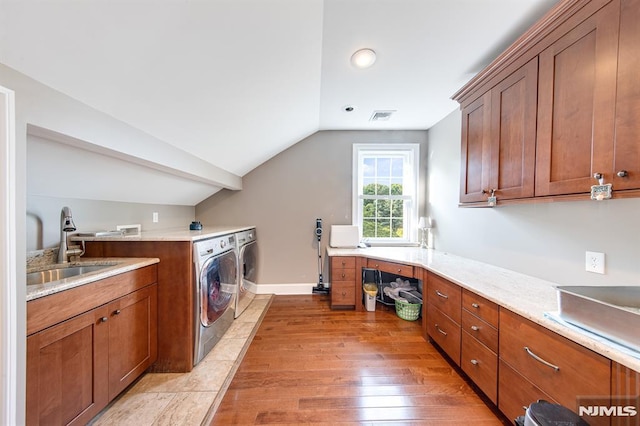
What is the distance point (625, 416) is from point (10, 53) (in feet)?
8.14

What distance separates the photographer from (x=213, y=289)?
192cm

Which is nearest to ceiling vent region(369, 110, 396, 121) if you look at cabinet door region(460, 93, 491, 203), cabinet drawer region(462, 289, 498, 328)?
cabinet door region(460, 93, 491, 203)

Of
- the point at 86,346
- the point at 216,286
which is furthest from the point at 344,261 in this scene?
the point at 86,346

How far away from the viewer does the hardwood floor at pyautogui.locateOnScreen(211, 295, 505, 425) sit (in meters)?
1.34

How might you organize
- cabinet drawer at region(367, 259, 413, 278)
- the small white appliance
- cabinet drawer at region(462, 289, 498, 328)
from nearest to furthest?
1. cabinet drawer at region(462, 289, 498, 328)
2. cabinet drawer at region(367, 259, 413, 278)
3. the small white appliance

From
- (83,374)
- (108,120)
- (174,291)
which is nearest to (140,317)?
(174,291)

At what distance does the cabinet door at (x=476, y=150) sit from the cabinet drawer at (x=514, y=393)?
1.11m

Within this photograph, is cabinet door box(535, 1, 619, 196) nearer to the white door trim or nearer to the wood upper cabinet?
the wood upper cabinet

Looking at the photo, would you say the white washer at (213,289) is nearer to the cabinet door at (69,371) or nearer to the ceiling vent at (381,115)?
the cabinet door at (69,371)

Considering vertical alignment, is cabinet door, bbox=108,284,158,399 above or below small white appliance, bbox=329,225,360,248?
below

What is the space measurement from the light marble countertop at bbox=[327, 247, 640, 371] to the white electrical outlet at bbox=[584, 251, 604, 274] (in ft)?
0.70

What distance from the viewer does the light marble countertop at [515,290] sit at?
31.6 inches

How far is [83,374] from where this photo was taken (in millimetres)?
1128

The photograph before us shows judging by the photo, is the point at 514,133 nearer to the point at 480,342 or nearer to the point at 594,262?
the point at 594,262
